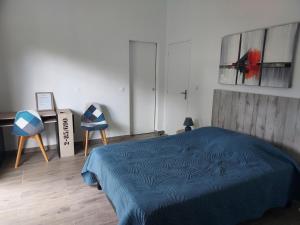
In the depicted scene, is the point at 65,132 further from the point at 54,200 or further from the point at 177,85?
the point at 177,85

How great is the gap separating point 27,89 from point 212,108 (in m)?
2.95

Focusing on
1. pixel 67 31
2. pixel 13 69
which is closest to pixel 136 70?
pixel 67 31

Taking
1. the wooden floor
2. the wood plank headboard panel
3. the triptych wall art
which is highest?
the triptych wall art

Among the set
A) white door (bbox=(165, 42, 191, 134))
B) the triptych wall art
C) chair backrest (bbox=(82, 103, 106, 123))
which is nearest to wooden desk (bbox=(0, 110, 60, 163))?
chair backrest (bbox=(82, 103, 106, 123))

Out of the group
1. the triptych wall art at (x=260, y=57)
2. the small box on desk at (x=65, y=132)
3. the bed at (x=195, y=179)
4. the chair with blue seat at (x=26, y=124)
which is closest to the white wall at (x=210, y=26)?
the triptych wall art at (x=260, y=57)

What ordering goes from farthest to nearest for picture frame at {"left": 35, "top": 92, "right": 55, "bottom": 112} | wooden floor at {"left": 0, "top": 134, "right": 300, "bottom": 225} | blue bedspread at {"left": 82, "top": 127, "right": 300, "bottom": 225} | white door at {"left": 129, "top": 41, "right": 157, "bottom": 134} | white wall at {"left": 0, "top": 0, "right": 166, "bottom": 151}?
white door at {"left": 129, "top": 41, "right": 157, "bottom": 134}, picture frame at {"left": 35, "top": 92, "right": 55, "bottom": 112}, white wall at {"left": 0, "top": 0, "right": 166, "bottom": 151}, wooden floor at {"left": 0, "top": 134, "right": 300, "bottom": 225}, blue bedspread at {"left": 82, "top": 127, "right": 300, "bottom": 225}

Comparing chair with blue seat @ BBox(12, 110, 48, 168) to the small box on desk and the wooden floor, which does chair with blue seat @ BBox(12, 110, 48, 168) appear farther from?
the wooden floor

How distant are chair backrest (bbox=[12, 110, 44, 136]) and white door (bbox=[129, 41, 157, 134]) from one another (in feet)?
6.23

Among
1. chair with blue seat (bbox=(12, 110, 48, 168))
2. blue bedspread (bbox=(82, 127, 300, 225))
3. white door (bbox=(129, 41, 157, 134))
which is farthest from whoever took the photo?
white door (bbox=(129, 41, 157, 134))

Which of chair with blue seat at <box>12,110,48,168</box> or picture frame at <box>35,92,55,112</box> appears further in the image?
picture frame at <box>35,92,55,112</box>

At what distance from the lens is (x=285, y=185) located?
7.13ft

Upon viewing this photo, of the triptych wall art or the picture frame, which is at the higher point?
the triptych wall art

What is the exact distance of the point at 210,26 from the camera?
336 cm

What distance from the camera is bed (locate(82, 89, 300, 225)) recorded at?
5.26 ft
